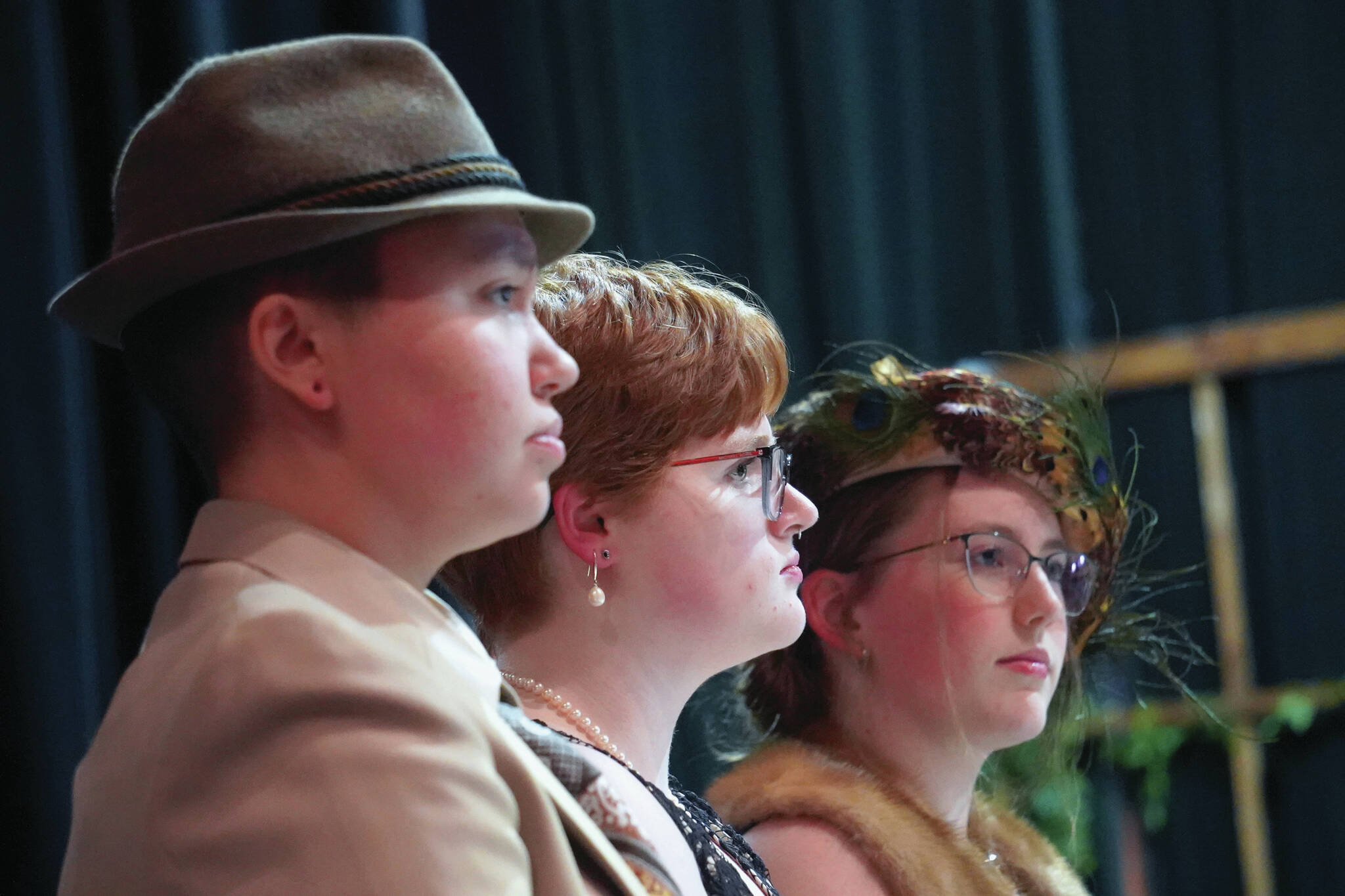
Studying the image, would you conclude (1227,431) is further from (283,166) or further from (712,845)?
(283,166)

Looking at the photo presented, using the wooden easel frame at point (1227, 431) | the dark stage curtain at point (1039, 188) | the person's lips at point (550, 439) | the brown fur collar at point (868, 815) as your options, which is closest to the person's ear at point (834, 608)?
the brown fur collar at point (868, 815)

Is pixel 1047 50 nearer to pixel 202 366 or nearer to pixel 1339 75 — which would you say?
pixel 1339 75

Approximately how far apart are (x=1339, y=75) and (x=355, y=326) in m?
3.64

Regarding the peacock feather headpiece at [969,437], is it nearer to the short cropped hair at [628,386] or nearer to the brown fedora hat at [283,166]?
the short cropped hair at [628,386]

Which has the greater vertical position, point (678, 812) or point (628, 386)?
point (628, 386)

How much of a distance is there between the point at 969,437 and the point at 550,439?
3.40 ft

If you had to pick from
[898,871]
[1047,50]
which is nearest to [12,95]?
[898,871]

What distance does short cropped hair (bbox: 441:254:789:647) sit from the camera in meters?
1.50

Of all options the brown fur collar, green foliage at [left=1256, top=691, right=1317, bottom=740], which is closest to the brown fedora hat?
the brown fur collar

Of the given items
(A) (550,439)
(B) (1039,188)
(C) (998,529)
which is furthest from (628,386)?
(B) (1039,188)

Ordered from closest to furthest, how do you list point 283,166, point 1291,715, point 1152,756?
point 283,166 → point 1291,715 → point 1152,756

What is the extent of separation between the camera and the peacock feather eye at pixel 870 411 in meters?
2.02

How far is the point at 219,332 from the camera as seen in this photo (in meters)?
1.04

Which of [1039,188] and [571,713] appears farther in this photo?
[1039,188]
